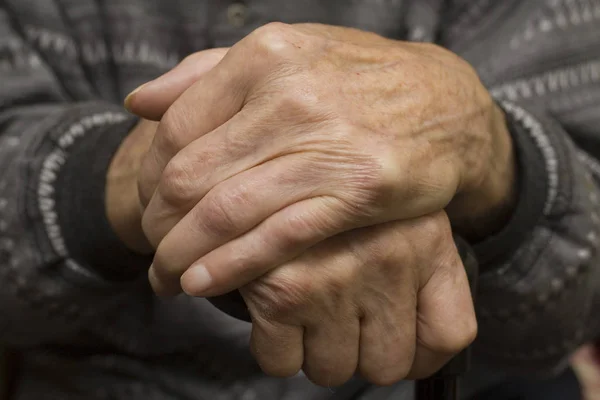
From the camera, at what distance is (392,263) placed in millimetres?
470

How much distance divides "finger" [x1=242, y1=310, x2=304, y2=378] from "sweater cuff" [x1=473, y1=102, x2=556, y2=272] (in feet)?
0.79

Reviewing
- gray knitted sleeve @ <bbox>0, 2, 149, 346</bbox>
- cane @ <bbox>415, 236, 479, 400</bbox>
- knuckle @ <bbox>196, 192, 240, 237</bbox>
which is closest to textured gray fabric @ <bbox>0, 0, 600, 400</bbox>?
gray knitted sleeve @ <bbox>0, 2, 149, 346</bbox>

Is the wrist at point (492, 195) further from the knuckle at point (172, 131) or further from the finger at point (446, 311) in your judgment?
the knuckle at point (172, 131)

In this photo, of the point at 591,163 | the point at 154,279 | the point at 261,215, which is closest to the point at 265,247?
the point at 261,215

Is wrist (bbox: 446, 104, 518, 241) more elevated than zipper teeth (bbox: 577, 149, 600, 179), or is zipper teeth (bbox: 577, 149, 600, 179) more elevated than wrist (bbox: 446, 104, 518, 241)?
wrist (bbox: 446, 104, 518, 241)

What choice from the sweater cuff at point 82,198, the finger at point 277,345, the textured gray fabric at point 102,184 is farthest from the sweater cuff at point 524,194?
the sweater cuff at point 82,198

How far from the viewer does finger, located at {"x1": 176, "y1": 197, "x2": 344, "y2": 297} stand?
0.44m

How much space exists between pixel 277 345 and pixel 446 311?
0.47 feet

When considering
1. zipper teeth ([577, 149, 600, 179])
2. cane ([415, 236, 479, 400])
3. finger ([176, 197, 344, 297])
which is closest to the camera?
finger ([176, 197, 344, 297])

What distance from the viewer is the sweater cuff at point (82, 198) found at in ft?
2.05

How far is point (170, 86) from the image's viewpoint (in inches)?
20.5

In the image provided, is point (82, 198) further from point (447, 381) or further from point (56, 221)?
point (447, 381)

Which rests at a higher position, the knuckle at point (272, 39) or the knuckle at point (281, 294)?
the knuckle at point (272, 39)

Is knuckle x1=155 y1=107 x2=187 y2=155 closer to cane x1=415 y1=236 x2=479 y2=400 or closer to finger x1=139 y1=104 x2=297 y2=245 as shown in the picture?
finger x1=139 y1=104 x2=297 y2=245
